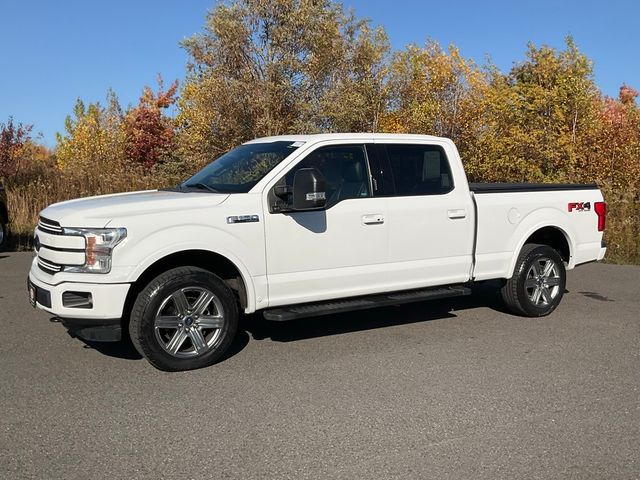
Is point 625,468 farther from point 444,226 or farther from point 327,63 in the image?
point 327,63

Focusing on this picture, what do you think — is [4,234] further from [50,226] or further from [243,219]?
[243,219]

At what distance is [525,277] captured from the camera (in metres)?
7.01

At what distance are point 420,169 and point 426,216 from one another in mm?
538

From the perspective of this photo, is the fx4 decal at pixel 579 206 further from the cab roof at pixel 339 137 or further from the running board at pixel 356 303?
the cab roof at pixel 339 137

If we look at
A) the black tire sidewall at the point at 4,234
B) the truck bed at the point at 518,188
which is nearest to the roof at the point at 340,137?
the truck bed at the point at 518,188

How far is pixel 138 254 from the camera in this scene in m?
4.90

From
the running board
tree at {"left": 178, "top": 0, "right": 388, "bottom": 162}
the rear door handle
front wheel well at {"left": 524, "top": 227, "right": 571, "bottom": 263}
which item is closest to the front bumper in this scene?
the running board

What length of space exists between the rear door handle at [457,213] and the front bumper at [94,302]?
3.21 metres

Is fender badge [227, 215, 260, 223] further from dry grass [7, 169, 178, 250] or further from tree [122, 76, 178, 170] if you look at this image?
tree [122, 76, 178, 170]

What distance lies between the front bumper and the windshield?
134cm

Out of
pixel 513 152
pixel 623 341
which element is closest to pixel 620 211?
pixel 513 152

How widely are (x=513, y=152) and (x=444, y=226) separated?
16.0 m

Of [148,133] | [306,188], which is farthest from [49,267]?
[148,133]

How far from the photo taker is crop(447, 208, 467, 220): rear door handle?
640 centimetres
